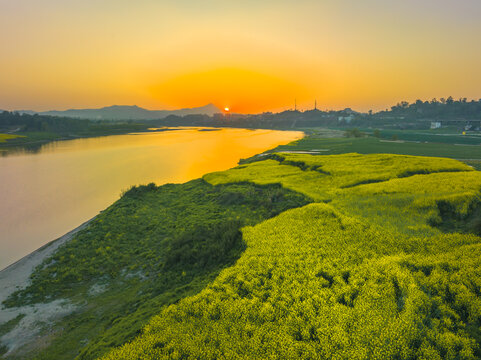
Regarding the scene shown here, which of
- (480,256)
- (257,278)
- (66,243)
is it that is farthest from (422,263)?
(66,243)

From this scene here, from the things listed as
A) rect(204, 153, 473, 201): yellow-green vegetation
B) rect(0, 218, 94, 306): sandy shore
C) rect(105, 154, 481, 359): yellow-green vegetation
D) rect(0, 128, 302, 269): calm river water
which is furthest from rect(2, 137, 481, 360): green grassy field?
rect(0, 128, 302, 269): calm river water

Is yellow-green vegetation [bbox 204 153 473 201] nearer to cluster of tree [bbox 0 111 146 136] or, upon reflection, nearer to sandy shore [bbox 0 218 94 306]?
sandy shore [bbox 0 218 94 306]

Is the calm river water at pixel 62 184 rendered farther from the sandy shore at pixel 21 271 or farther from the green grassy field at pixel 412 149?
the green grassy field at pixel 412 149

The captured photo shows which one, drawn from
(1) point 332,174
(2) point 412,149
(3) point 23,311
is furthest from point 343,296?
(2) point 412,149

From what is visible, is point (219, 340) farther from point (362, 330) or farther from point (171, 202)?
point (171, 202)

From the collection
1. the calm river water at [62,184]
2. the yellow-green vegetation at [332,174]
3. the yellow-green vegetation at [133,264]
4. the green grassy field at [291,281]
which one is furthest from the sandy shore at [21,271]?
the yellow-green vegetation at [332,174]

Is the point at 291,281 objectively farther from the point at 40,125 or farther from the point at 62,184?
the point at 40,125
